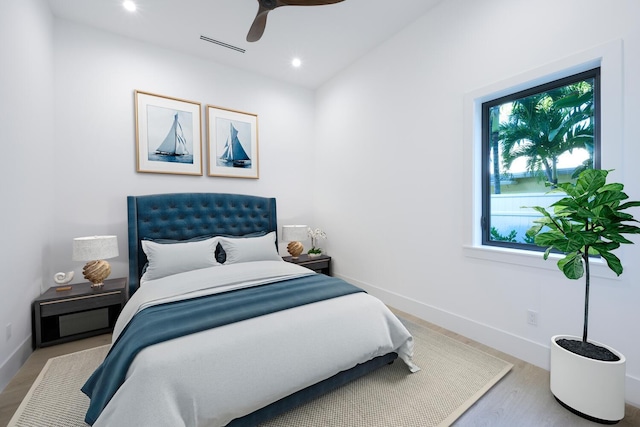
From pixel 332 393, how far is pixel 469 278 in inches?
64.3

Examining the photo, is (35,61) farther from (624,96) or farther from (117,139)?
(624,96)

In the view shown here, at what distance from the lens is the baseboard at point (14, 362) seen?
191cm

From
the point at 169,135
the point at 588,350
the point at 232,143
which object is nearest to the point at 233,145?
the point at 232,143

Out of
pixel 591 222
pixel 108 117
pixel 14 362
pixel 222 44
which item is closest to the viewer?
pixel 591 222

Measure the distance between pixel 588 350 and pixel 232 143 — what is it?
4.03 m

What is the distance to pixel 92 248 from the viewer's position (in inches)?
104

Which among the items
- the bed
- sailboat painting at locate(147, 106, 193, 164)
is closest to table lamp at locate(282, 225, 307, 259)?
the bed

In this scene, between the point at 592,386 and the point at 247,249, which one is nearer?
the point at 592,386

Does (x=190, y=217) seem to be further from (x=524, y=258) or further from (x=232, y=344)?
(x=524, y=258)

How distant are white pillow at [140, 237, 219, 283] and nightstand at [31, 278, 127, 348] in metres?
0.35

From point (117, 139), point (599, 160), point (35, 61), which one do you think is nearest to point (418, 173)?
point (599, 160)

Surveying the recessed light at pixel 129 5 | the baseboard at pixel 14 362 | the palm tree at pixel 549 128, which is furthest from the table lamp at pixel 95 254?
the palm tree at pixel 549 128

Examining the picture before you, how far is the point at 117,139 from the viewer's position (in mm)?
3205

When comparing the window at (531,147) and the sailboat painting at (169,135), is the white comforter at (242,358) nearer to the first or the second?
the window at (531,147)
